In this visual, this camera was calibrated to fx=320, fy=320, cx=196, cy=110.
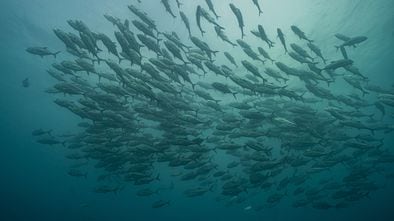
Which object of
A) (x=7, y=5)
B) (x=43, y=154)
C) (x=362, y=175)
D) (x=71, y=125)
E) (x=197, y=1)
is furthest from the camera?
(x=43, y=154)

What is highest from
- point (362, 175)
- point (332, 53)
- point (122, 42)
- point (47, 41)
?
point (47, 41)

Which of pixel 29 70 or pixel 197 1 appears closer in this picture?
pixel 197 1

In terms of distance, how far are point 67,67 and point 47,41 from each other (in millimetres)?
15424

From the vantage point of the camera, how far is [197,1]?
17719 millimetres

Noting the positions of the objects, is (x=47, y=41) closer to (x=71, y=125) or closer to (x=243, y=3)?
(x=243, y=3)

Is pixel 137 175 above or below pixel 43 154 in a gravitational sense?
below

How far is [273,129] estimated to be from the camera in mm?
13258

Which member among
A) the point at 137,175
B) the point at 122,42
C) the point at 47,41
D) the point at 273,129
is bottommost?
the point at 137,175

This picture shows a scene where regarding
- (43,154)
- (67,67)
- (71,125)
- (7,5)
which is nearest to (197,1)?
(67,67)

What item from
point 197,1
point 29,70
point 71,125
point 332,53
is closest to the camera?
point 197,1

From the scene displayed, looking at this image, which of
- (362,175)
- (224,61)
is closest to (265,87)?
(362,175)

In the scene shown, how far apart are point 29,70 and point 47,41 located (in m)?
7.95

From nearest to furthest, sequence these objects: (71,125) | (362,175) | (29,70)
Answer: (362,175) → (29,70) → (71,125)

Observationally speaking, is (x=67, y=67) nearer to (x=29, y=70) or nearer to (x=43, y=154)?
(x=29, y=70)
